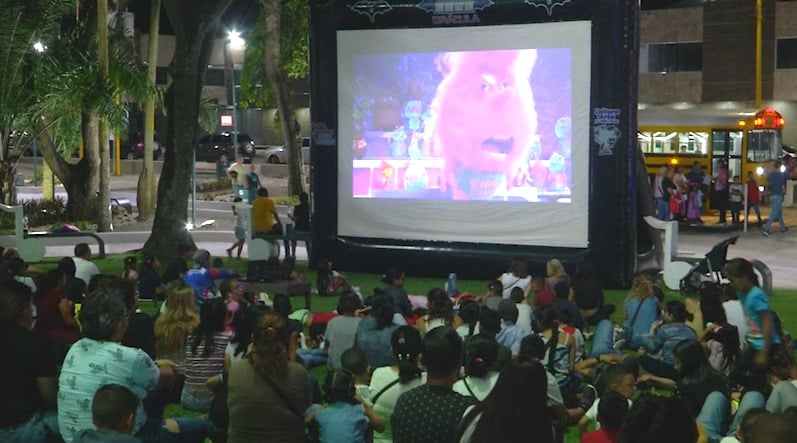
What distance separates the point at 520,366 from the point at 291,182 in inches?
1045

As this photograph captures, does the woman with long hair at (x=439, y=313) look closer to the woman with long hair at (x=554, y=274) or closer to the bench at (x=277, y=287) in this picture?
the woman with long hair at (x=554, y=274)

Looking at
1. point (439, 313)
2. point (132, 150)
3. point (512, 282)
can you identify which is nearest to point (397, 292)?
point (512, 282)

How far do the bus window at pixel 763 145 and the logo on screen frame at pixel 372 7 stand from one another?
14836 mm

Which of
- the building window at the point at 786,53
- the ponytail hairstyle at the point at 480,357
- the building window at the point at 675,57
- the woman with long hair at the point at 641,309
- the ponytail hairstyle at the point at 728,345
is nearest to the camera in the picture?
the ponytail hairstyle at the point at 480,357

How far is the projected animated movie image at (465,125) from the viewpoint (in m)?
17.5

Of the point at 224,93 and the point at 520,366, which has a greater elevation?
the point at 224,93

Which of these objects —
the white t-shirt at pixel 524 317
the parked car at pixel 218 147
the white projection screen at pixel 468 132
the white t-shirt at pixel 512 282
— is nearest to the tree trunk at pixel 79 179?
the white projection screen at pixel 468 132

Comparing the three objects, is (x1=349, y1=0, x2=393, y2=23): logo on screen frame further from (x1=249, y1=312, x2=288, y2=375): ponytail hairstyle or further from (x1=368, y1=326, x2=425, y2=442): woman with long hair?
(x1=249, y1=312, x2=288, y2=375): ponytail hairstyle

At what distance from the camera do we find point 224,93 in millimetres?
65438

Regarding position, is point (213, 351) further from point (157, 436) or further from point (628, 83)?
point (628, 83)

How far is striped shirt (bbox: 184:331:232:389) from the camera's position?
28.3 feet

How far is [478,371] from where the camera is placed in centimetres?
682

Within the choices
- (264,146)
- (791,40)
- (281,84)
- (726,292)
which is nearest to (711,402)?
(726,292)

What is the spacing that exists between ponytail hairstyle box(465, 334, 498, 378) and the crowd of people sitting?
12 mm
